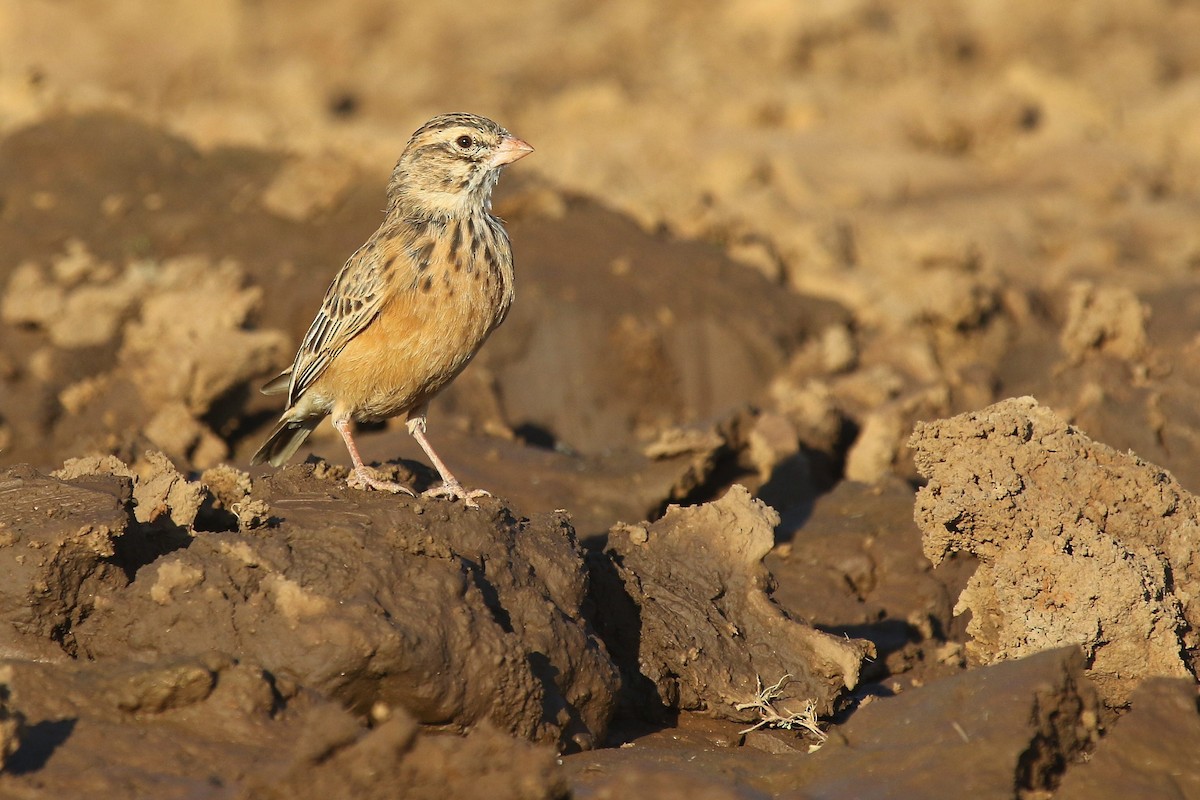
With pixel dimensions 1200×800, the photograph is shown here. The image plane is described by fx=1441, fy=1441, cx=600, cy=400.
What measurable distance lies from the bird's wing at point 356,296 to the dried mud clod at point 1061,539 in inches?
99.4

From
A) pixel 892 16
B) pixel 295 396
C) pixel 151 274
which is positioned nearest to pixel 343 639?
pixel 295 396

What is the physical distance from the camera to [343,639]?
448 centimetres

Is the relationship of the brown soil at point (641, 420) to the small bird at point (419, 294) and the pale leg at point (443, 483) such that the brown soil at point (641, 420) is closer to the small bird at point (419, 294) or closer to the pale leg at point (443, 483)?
the pale leg at point (443, 483)

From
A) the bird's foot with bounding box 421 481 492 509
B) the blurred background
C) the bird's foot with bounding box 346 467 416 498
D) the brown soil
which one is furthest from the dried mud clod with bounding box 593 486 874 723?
the blurred background

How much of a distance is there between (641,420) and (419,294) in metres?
4.02

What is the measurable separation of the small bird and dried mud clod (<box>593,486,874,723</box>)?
103cm

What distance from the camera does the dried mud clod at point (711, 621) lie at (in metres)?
5.53

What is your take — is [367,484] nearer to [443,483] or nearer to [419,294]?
[443,483]

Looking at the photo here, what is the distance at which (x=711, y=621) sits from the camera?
5719mm

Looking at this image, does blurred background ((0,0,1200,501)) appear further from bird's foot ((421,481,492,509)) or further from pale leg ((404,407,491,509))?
bird's foot ((421,481,492,509))

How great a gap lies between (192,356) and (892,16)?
1234 centimetres

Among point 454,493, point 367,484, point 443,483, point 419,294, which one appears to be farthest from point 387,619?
point 419,294

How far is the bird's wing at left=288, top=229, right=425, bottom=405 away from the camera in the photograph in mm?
6660

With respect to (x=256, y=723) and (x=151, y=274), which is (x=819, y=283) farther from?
(x=256, y=723)
